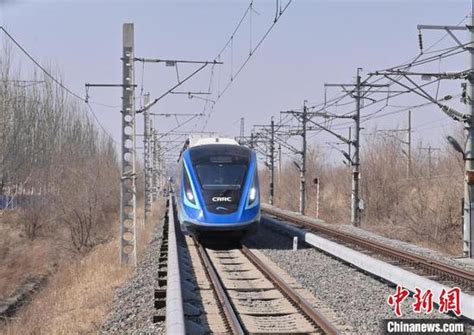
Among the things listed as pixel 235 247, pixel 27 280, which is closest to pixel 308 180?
pixel 27 280

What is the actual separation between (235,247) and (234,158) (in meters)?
2.85

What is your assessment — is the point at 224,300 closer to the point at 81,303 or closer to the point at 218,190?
the point at 81,303

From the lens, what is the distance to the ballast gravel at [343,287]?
993 centimetres

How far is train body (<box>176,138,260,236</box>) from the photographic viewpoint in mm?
18328

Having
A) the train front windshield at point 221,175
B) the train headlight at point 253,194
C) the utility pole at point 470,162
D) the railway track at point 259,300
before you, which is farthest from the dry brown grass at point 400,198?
the railway track at point 259,300

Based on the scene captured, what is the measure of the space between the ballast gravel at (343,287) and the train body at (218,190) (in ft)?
4.46

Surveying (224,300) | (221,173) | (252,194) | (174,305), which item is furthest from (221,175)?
(174,305)

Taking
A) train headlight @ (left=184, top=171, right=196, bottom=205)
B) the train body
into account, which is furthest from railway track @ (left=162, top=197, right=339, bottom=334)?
train headlight @ (left=184, top=171, right=196, bottom=205)

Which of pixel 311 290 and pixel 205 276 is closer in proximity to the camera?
pixel 311 290

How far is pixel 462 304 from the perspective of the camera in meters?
9.41

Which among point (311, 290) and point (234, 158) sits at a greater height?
point (234, 158)

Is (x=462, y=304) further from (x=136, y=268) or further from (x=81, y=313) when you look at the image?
(x=136, y=268)

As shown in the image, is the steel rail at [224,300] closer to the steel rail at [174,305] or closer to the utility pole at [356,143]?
the steel rail at [174,305]

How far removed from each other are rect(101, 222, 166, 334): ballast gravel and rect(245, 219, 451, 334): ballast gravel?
9.04 ft
